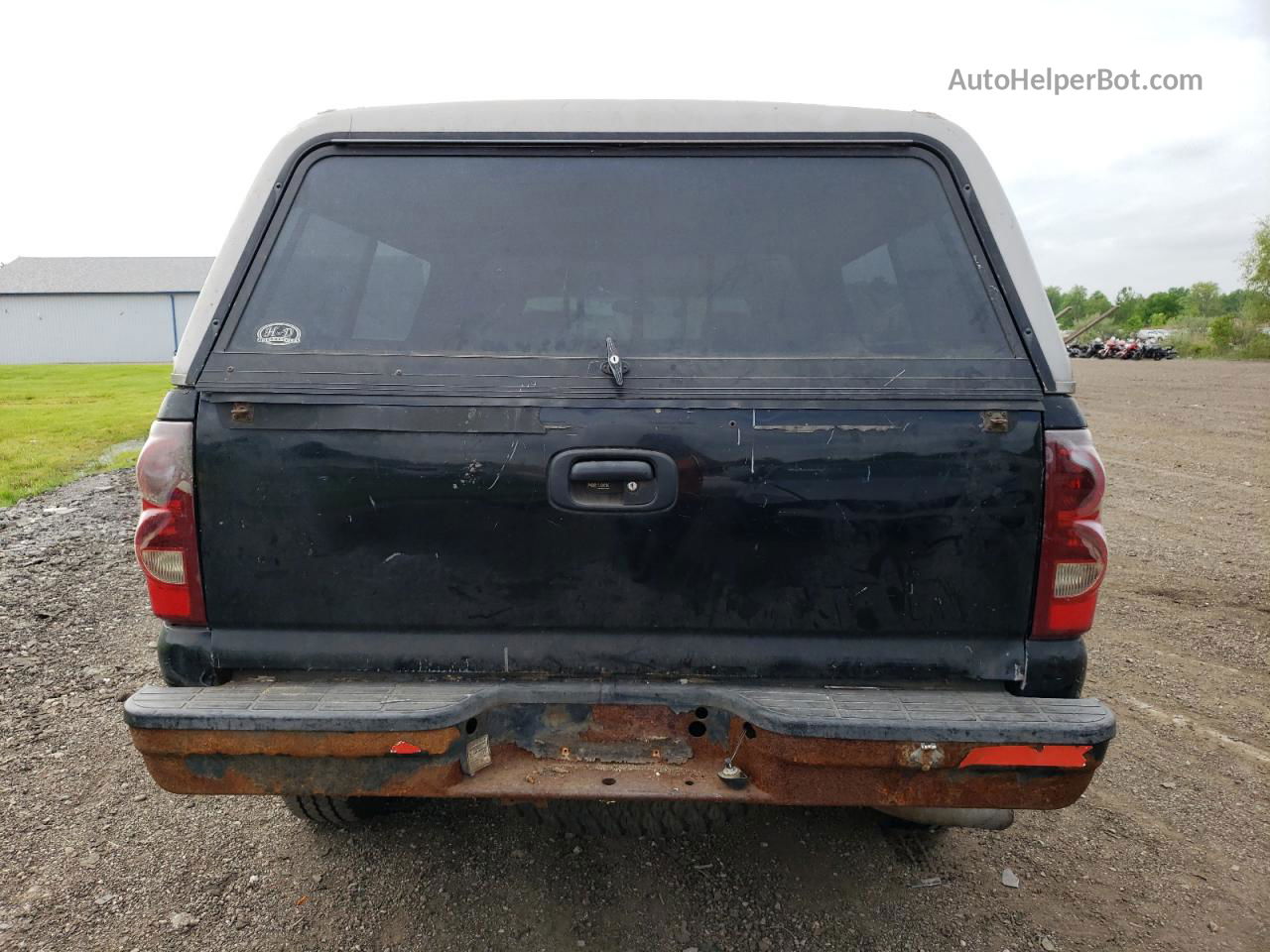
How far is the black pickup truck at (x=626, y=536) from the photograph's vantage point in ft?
6.39

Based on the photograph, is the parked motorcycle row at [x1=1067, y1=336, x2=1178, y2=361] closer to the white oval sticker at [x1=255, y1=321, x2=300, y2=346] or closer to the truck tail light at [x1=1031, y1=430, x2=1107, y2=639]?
the truck tail light at [x1=1031, y1=430, x2=1107, y2=639]

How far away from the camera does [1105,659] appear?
443 cm

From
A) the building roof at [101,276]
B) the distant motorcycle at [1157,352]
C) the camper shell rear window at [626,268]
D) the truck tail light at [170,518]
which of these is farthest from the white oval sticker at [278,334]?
the building roof at [101,276]

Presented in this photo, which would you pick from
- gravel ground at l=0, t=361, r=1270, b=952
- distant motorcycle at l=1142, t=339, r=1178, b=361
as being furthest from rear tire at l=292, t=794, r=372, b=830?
distant motorcycle at l=1142, t=339, r=1178, b=361

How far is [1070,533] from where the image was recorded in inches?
79.2

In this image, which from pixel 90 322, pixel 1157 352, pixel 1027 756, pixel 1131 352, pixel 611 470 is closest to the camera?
pixel 1027 756

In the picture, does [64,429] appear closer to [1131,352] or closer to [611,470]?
[611,470]

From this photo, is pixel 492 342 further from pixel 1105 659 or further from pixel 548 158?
pixel 1105 659

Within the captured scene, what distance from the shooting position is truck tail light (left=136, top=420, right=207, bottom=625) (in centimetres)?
201

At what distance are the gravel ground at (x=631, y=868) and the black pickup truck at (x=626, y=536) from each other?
0.67m

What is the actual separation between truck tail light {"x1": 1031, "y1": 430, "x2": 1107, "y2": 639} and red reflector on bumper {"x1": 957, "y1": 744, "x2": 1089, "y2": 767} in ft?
1.03

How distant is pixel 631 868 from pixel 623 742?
861 millimetres

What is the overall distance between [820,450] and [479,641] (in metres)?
1.00

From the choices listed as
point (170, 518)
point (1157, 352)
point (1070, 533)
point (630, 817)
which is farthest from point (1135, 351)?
point (170, 518)
